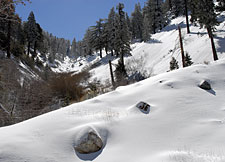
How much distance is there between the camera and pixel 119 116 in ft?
18.3

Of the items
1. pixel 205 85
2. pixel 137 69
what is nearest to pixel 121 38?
pixel 137 69

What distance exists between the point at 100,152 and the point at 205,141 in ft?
9.99

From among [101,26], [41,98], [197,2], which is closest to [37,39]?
[101,26]

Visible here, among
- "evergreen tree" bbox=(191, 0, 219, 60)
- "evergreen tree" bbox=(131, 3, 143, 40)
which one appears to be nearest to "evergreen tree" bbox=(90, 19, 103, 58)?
"evergreen tree" bbox=(131, 3, 143, 40)

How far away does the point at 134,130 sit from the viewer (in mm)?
4867

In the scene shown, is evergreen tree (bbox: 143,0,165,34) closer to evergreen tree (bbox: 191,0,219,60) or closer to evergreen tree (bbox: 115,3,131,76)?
evergreen tree (bbox: 115,3,131,76)

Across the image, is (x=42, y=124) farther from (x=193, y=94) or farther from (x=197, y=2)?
(x=197, y=2)

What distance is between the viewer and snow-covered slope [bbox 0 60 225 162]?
12.0 ft

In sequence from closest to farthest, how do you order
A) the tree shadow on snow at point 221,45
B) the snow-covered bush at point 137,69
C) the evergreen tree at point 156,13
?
the tree shadow on snow at point 221,45
the snow-covered bush at point 137,69
the evergreen tree at point 156,13

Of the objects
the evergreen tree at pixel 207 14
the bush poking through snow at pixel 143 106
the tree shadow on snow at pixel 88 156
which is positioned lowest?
the tree shadow on snow at pixel 88 156

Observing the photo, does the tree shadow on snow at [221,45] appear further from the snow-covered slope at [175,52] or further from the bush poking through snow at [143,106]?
the bush poking through snow at [143,106]

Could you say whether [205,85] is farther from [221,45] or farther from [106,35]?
[106,35]

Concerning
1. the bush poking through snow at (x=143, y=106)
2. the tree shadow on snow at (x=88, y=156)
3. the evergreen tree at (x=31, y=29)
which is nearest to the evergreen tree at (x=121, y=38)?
the bush poking through snow at (x=143, y=106)

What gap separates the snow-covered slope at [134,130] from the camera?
3656 mm
